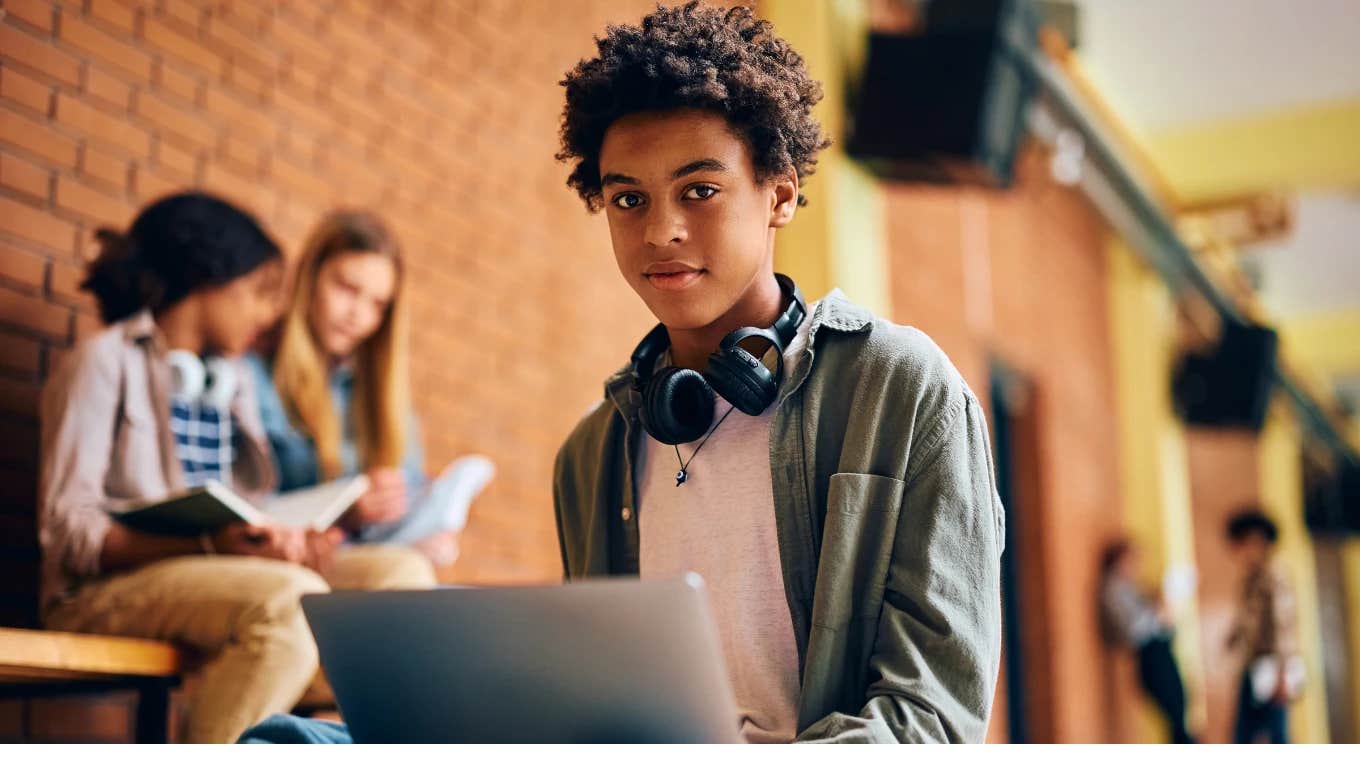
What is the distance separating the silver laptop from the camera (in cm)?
106

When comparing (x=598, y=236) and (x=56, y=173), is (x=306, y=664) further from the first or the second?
(x=598, y=236)

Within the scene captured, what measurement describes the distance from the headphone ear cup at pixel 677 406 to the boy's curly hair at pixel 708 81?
22 cm

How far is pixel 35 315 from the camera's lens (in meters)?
2.68

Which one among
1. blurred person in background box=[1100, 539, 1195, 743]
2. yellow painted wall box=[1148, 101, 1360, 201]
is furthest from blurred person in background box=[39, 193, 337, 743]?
yellow painted wall box=[1148, 101, 1360, 201]

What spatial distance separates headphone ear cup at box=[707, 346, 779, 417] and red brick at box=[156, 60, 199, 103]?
208 cm

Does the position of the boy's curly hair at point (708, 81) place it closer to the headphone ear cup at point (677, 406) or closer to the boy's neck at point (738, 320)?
the boy's neck at point (738, 320)

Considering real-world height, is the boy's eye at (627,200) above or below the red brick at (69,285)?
below

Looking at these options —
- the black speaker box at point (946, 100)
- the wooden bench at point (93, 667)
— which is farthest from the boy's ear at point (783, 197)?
the black speaker box at point (946, 100)

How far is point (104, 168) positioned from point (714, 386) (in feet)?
6.30

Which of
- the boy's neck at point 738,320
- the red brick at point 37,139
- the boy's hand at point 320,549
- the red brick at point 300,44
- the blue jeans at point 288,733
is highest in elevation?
the red brick at point 300,44

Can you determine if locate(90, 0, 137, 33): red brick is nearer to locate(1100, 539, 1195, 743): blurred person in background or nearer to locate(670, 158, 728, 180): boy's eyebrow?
locate(670, 158, 728, 180): boy's eyebrow

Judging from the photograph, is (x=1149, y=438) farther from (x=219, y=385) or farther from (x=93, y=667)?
(x=93, y=667)

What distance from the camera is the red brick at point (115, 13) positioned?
9.48 ft

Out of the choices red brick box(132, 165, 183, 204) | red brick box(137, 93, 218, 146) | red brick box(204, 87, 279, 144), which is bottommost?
red brick box(132, 165, 183, 204)
